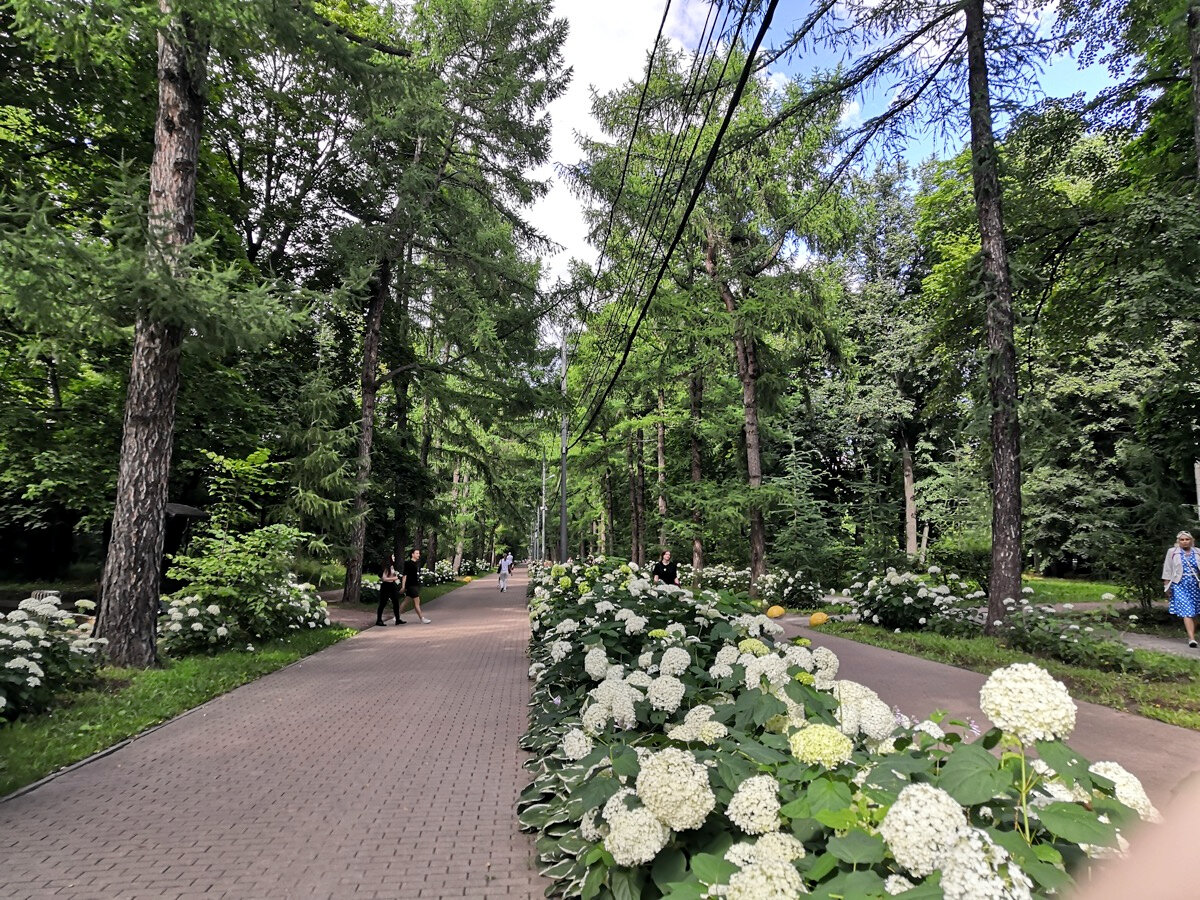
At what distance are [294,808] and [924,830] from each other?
13.4 ft

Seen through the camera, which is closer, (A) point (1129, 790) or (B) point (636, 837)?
(A) point (1129, 790)

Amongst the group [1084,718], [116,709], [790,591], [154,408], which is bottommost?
[116,709]

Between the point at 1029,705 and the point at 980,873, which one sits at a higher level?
the point at 1029,705

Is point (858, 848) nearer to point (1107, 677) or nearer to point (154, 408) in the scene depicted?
point (1107, 677)

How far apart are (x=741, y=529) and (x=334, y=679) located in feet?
52.0

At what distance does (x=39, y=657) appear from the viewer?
601 centimetres

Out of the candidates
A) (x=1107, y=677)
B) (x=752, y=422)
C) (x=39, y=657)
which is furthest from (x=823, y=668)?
(x=752, y=422)

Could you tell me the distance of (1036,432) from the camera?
34.3 feet

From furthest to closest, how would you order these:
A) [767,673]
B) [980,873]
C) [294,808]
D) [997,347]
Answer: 1. [997,347]
2. [294,808]
3. [767,673]
4. [980,873]

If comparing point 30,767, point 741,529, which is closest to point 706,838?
point 30,767

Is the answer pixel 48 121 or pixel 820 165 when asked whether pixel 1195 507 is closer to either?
pixel 820 165

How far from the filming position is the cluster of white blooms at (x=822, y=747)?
2.16 m

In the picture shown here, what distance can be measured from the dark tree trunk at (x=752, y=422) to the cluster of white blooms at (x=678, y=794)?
50.0 ft

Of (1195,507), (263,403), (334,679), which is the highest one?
(263,403)
